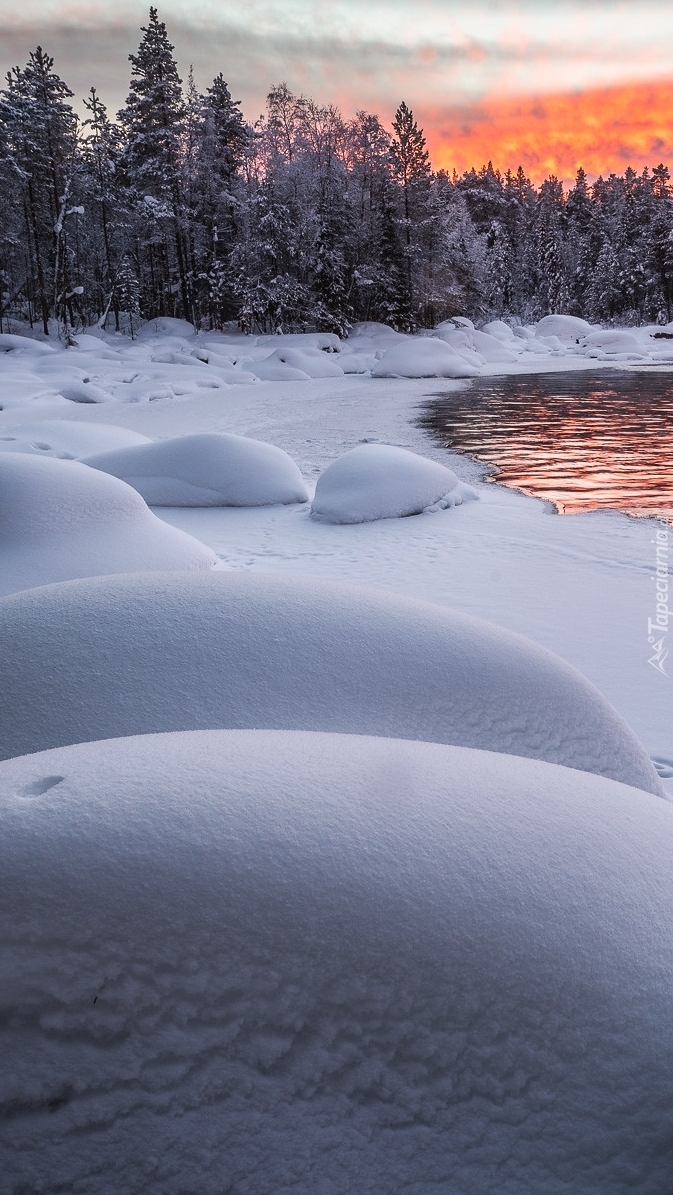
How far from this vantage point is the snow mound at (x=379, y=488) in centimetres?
658

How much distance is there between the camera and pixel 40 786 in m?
1.43

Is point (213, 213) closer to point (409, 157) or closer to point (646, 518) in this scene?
point (409, 157)

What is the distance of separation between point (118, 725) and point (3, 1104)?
42.8 inches

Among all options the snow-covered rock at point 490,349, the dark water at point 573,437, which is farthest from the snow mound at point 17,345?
the snow-covered rock at point 490,349

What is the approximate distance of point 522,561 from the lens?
5332mm

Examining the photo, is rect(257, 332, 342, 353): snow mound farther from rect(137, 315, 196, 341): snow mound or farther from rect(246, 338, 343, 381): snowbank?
rect(246, 338, 343, 381): snowbank

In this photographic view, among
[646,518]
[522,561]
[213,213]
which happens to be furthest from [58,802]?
[213,213]

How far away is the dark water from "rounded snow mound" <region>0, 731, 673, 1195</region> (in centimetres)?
606

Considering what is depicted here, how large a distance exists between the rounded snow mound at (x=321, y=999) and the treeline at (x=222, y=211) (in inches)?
1398

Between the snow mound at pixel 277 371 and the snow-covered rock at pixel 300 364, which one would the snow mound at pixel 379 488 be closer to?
the snow mound at pixel 277 371

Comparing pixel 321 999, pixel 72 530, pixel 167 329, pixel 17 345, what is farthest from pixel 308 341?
pixel 321 999

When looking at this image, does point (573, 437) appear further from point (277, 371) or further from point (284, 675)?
point (277, 371)

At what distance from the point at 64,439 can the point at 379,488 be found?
380 centimetres

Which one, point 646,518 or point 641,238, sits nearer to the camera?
point 646,518
